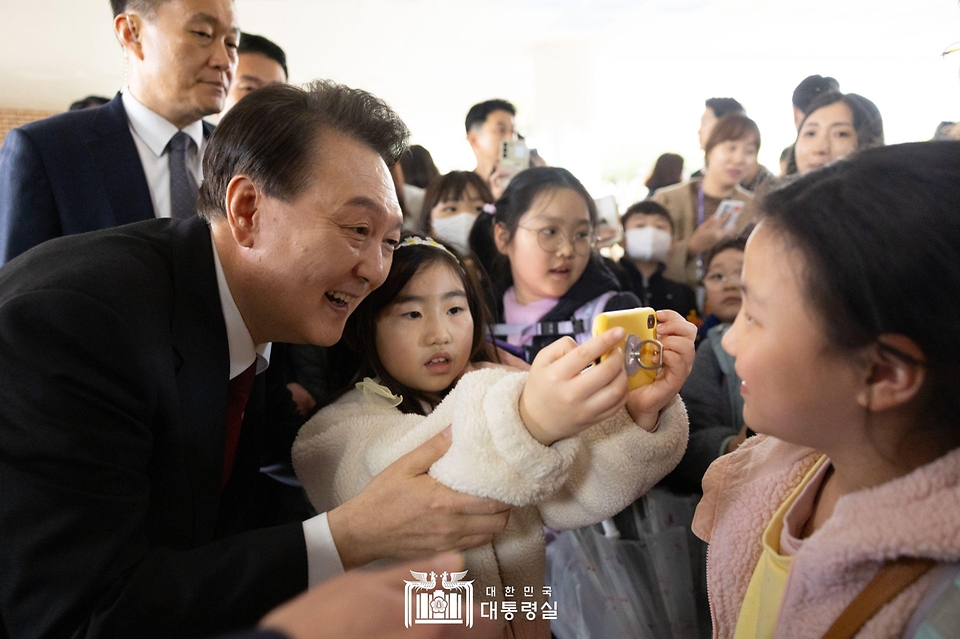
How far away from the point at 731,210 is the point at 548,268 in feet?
1.07

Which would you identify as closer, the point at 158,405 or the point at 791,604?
the point at 791,604

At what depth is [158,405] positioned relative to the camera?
0.77 metres

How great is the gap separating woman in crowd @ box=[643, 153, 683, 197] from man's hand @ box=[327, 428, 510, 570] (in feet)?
2.57

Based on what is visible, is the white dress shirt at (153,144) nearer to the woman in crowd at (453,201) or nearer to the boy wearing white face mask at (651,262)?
the woman in crowd at (453,201)

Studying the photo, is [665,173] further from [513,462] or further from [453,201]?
[513,462]

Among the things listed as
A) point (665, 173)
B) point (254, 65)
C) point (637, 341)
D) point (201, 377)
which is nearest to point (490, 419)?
point (637, 341)

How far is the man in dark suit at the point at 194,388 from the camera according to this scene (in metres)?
0.65

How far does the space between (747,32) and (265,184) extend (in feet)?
2.69

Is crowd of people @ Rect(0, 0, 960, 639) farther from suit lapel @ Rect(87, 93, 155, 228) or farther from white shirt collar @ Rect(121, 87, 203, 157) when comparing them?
white shirt collar @ Rect(121, 87, 203, 157)

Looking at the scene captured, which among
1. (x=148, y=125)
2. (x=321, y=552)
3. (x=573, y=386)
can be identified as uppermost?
(x=148, y=125)

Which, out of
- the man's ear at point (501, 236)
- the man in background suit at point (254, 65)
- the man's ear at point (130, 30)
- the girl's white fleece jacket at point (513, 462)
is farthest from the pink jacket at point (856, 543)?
the man in background suit at point (254, 65)

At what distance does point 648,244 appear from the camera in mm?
1014

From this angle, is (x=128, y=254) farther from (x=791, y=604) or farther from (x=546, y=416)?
(x=791, y=604)

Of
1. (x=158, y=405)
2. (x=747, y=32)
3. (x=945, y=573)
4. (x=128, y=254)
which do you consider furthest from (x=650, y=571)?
(x=747, y=32)
